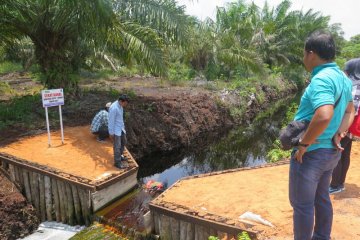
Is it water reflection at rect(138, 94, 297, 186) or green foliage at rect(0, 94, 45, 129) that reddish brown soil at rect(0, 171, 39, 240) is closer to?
green foliage at rect(0, 94, 45, 129)

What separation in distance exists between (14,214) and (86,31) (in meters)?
5.59

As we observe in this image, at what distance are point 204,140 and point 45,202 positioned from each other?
7.41 m

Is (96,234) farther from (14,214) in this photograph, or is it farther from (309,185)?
(309,185)

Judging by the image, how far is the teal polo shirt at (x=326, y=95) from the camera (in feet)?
9.37

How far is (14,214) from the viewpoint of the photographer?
7.03m

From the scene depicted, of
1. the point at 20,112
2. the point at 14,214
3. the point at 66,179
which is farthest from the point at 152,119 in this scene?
the point at 14,214

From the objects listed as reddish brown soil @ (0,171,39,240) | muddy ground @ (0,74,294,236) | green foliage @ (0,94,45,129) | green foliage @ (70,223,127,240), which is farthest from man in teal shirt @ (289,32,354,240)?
green foliage @ (0,94,45,129)

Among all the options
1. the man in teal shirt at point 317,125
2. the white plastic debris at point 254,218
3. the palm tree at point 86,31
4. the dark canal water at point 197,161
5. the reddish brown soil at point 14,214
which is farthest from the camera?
the palm tree at point 86,31

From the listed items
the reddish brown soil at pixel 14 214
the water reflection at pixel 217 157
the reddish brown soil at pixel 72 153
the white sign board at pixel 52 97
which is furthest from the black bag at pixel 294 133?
the water reflection at pixel 217 157

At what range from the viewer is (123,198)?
7.49 meters

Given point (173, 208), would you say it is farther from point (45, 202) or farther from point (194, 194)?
point (45, 202)

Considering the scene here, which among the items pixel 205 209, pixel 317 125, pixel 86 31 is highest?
pixel 86 31

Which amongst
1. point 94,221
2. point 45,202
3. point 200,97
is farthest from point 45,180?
point 200,97

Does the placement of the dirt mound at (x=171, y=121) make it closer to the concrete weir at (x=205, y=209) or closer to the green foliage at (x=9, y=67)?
the concrete weir at (x=205, y=209)
